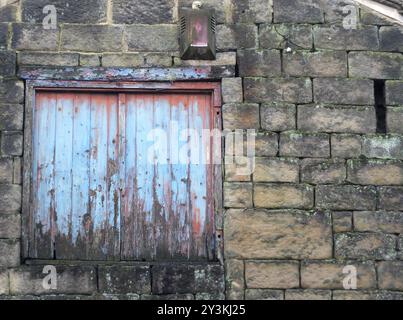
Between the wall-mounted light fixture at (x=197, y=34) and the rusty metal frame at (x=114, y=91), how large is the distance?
0.79 feet

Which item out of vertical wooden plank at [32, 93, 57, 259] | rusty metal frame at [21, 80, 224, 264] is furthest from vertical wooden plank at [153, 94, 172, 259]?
vertical wooden plank at [32, 93, 57, 259]

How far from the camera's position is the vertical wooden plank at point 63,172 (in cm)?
616

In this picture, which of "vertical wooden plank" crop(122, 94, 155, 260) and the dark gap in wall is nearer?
"vertical wooden plank" crop(122, 94, 155, 260)

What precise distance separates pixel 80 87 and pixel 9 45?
69 cm

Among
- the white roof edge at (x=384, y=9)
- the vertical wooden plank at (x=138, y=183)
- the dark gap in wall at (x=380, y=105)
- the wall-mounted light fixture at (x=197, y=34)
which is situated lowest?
the vertical wooden plank at (x=138, y=183)

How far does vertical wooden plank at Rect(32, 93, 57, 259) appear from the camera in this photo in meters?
6.14

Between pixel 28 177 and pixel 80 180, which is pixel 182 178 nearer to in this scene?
pixel 80 180

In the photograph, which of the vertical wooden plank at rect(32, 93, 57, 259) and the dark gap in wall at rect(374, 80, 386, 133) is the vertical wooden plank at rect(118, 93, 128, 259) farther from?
the dark gap in wall at rect(374, 80, 386, 133)

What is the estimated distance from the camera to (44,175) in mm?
6211

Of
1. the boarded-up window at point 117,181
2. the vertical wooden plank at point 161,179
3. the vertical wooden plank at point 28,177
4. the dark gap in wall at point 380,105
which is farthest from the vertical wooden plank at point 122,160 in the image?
the dark gap in wall at point 380,105

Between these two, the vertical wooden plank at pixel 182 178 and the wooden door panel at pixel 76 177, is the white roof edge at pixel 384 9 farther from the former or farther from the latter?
the wooden door panel at pixel 76 177

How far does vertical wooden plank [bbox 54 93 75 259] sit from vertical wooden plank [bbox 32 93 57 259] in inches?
1.6

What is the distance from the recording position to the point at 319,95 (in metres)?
6.35
